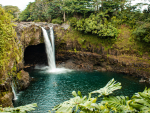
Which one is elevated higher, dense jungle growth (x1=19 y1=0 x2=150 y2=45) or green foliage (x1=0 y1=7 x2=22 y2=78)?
dense jungle growth (x1=19 y1=0 x2=150 y2=45)

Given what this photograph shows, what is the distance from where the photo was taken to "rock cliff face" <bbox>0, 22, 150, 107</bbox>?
78.5ft

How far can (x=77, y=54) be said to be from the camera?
29922 mm

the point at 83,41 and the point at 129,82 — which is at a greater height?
the point at 83,41

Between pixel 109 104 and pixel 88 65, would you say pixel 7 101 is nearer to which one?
pixel 109 104

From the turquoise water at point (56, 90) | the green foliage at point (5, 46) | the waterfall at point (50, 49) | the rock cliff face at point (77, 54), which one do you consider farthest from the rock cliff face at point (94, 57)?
the green foliage at point (5, 46)

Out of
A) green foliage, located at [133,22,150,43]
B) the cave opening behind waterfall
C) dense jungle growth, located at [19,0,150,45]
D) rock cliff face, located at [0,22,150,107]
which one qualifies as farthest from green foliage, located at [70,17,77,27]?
green foliage, located at [133,22,150,43]

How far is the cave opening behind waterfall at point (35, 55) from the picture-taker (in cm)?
2927

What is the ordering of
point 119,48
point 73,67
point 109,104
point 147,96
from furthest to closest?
point 73,67, point 119,48, point 109,104, point 147,96

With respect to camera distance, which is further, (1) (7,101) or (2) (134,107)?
(1) (7,101)

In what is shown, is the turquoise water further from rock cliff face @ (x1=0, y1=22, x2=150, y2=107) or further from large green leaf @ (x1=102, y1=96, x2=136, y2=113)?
large green leaf @ (x1=102, y1=96, x2=136, y2=113)

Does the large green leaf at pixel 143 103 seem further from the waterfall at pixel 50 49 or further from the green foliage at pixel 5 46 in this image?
the waterfall at pixel 50 49

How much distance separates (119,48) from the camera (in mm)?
27234

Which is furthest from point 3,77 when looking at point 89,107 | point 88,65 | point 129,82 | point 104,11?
point 104,11

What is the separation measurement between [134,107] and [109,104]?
0.54 metres
